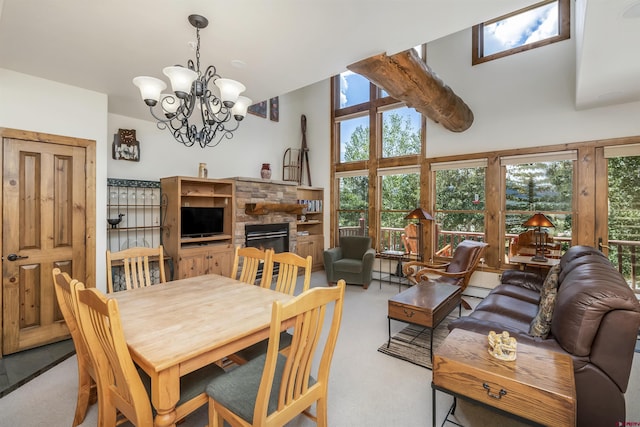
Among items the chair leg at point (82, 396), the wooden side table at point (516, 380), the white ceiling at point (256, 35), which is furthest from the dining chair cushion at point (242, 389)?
the white ceiling at point (256, 35)

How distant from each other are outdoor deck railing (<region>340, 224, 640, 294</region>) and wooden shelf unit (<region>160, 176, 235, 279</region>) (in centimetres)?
261

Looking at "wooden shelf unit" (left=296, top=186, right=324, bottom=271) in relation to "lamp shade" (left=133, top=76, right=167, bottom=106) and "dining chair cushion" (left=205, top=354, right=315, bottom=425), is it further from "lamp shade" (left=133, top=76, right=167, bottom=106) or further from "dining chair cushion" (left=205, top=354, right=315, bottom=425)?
"dining chair cushion" (left=205, top=354, right=315, bottom=425)

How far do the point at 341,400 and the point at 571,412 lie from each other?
136cm

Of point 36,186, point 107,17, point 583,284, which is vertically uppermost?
point 107,17

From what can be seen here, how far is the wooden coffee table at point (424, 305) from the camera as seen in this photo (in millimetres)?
2768

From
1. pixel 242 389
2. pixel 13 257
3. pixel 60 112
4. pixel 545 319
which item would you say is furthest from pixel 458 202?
pixel 13 257

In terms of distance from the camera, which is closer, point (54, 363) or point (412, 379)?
point (412, 379)

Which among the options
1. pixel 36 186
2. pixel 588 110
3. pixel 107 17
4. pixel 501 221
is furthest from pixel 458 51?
pixel 36 186

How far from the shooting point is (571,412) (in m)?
1.33

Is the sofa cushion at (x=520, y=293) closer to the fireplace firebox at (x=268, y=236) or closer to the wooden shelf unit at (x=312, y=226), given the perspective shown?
the fireplace firebox at (x=268, y=236)

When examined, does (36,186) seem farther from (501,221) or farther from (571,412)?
(501,221)

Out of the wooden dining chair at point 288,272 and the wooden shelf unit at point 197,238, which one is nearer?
the wooden dining chair at point 288,272

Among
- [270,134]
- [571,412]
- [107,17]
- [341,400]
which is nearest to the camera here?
[571,412]

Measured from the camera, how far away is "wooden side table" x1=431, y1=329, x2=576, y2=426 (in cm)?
137
